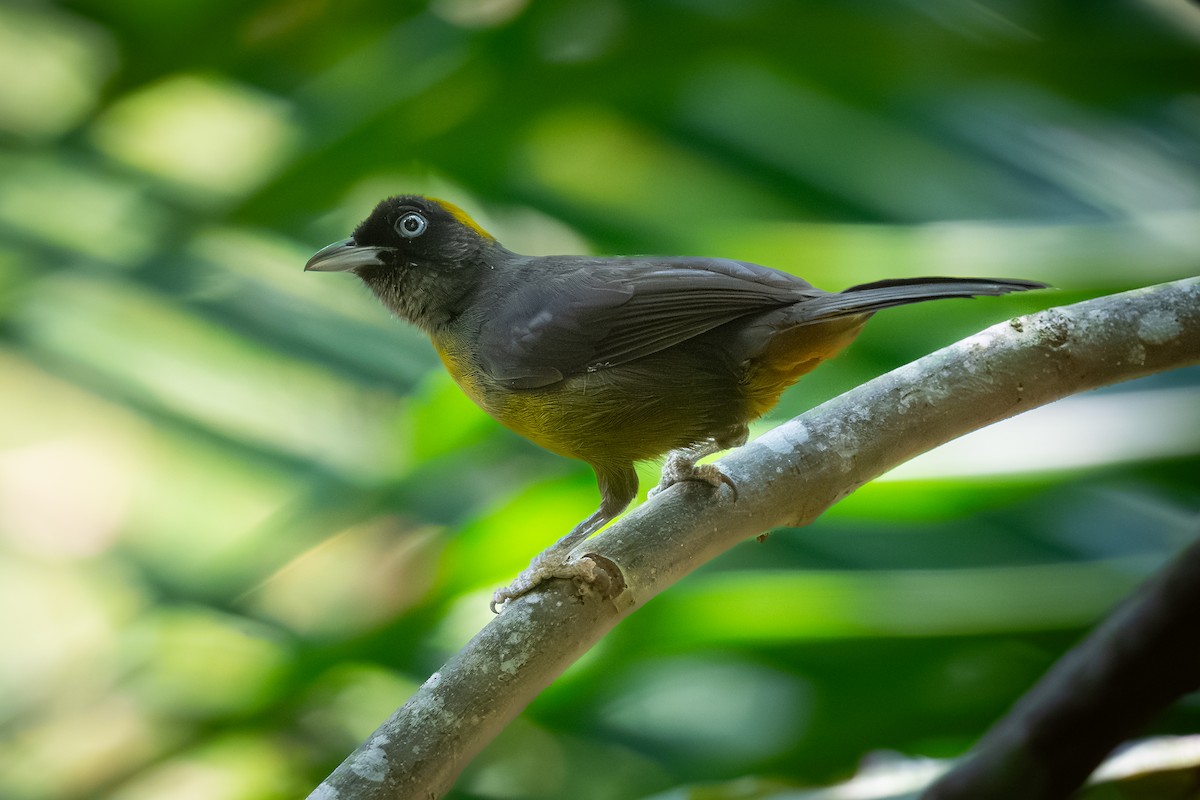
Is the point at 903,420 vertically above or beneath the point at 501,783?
above

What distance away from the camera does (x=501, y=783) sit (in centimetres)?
314

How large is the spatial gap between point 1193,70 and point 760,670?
7.18ft

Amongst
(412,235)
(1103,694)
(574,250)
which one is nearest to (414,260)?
Result: (412,235)

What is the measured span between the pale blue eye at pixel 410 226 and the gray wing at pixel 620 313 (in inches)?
15.0

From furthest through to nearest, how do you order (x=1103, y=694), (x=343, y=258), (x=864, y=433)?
1. (x=343, y=258)
2. (x=864, y=433)
3. (x=1103, y=694)

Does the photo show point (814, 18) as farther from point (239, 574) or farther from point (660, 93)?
point (239, 574)

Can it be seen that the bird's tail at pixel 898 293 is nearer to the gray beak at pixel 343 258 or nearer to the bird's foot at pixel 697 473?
the bird's foot at pixel 697 473

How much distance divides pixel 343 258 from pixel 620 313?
0.81 metres

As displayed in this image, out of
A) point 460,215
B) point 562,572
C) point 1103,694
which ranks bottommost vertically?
point 1103,694

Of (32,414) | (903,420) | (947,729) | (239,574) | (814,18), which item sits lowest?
(947,729)

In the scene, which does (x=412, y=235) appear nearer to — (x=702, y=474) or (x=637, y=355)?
(x=637, y=355)

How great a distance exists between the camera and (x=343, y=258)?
2990mm

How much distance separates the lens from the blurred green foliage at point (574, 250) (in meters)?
2.76

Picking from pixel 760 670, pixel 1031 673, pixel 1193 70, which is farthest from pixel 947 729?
pixel 1193 70
